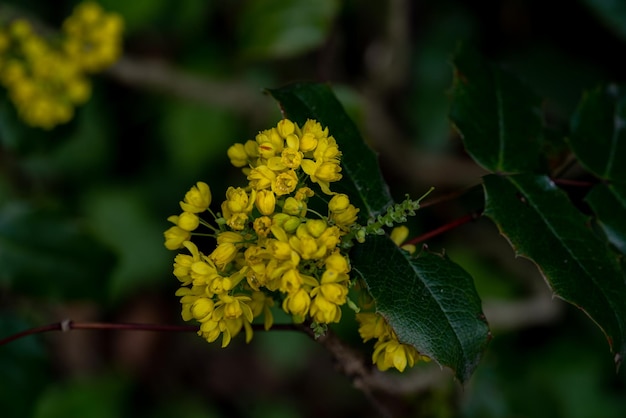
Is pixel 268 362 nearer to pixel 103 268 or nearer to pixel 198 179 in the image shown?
pixel 198 179

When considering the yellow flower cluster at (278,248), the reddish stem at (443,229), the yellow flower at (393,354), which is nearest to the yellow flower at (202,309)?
the yellow flower cluster at (278,248)

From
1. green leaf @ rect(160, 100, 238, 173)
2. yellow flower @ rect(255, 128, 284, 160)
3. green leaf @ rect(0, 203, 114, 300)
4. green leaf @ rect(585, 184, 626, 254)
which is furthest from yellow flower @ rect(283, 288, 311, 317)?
green leaf @ rect(160, 100, 238, 173)

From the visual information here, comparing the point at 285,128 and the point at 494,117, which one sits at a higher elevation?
the point at 285,128

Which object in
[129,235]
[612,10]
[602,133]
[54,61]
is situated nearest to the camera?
[602,133]

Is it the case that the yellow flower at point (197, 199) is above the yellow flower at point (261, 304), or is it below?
above

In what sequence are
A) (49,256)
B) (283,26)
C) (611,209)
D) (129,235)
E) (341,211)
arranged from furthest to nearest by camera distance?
(129,235) < (283,26) < (49,256) < (611,209) < (341,211)

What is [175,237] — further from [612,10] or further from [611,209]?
[612,10]

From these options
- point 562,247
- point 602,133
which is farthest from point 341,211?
point 602,133

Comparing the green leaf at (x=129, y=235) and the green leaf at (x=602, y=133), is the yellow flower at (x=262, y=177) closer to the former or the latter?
the green leaf at (x=602, y=133)

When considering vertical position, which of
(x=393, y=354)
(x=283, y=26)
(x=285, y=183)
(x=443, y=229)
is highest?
(x=283, y=26)
